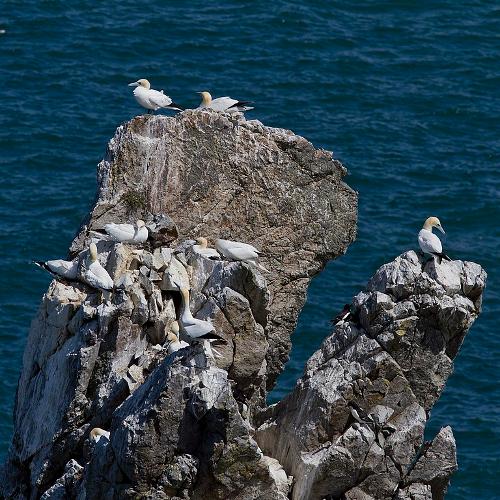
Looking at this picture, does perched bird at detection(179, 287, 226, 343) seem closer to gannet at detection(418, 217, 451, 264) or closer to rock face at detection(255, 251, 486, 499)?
rock face at detection(255, 251, 486, 499)

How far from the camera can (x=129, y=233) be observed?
101 feet

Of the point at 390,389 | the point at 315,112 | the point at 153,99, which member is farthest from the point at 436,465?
the point at 315,112

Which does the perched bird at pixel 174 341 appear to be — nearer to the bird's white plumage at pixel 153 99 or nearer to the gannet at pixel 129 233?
the gannet at pixel 129 233

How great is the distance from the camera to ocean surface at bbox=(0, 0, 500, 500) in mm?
52500

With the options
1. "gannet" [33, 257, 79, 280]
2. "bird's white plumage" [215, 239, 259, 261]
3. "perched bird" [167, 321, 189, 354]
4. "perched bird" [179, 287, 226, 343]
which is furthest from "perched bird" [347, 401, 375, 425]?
"gannet" [33, 257, 79, 280]

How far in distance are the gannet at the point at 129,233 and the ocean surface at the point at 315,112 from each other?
17.9m

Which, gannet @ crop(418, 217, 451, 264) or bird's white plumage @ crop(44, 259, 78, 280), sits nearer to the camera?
gannet @ crop(418, 217, 451, 264)

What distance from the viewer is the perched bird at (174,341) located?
28.6 meters

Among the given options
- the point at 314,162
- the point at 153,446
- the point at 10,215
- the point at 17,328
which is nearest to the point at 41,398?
the point at 153,446

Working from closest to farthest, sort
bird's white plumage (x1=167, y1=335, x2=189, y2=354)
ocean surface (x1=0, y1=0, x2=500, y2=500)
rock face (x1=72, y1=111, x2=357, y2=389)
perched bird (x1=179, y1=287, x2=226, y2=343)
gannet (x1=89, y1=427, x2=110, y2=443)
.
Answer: perched bird (x1=179, y1=287, x2=226, y2=343)
gannet (x1=89, y1=427, x2=110, y2=443)
bird's white plumage (x1=167, y1=335, x2=189, y2=354)
rock face (x1=72, y1=111, x2=357, y2=389)
ocean surface (x1=0, y1=0, x2=500, y2=500)

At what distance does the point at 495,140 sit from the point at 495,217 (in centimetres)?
763

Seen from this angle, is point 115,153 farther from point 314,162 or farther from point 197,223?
point 314,162

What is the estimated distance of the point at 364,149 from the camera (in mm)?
63969

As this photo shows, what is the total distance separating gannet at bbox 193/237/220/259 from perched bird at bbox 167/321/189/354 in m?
1.77
